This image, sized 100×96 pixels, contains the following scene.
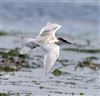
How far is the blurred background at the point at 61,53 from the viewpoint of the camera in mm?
11102

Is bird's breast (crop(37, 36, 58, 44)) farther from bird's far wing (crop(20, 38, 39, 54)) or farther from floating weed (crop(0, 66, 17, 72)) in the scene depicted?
floating weed (crop(0, 66, 17, 72))

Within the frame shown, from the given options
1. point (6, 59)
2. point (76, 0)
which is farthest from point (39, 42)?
point (76, 0)

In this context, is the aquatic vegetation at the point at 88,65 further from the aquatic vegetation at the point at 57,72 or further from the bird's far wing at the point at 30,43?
the bird's far wing at the point at 30,43

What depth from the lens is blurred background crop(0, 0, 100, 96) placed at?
36.4ft

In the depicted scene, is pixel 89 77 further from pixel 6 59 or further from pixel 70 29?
pixel 70 29

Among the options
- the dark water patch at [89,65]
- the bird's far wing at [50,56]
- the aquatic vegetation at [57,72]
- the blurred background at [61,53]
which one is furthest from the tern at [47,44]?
the dark water patch at [89,65]

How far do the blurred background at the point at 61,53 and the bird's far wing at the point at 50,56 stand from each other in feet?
2.21

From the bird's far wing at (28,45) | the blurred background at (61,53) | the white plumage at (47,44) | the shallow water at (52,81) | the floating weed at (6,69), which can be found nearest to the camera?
the white plumage at (47,44)

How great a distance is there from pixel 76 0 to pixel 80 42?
527 inches

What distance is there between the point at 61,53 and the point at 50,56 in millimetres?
6711

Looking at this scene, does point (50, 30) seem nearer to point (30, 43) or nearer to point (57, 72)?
point (30, 43)

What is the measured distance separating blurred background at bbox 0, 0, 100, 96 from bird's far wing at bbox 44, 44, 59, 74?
67cm

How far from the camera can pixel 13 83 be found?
36.4ft

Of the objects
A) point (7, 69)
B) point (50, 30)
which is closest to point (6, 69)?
point (7, 69)
